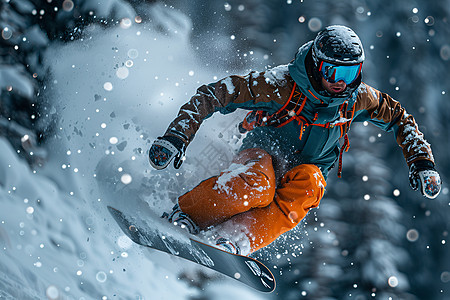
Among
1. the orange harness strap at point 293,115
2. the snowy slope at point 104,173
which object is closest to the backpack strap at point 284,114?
the orange harness strap at point 293,115

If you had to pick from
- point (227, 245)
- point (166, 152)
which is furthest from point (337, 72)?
point (227, 245)

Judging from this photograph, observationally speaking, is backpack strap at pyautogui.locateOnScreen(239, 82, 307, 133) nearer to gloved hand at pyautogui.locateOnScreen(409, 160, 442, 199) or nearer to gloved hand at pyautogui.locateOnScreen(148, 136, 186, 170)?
gloved hand at pyautogui.locateOnScreen(148, 136, 186, 170)

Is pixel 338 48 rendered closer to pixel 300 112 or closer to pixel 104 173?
pixel 300 112

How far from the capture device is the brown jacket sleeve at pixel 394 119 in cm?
283

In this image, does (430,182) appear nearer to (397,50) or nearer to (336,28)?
(336,28)

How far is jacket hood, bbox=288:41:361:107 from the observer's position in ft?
8.19

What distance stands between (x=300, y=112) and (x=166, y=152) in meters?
0.90

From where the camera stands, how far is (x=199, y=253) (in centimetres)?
242

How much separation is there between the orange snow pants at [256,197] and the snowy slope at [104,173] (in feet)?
2.41

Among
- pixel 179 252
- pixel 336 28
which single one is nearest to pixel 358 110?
pixel 336 28

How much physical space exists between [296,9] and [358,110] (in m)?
4.07

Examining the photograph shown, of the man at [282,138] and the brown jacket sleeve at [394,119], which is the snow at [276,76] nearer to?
the man at [282,138]

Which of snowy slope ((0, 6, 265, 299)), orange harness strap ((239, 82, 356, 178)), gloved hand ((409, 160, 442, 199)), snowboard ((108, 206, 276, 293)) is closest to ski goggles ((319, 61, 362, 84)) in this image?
orange harness strap ((239, 82, 356, 178))

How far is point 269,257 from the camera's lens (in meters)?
6.05
